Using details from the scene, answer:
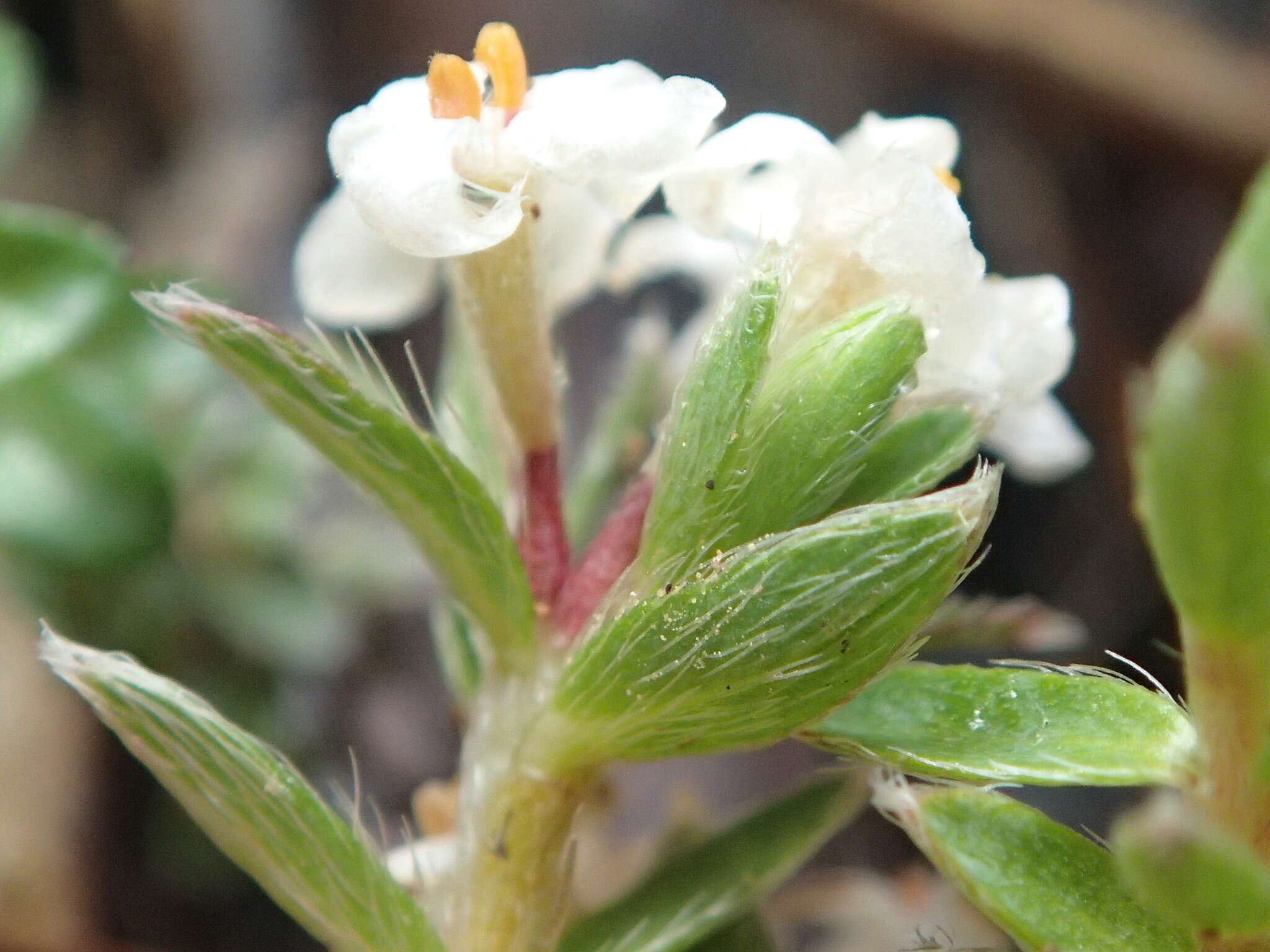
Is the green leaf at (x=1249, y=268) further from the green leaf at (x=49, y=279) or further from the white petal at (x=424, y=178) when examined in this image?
the green leaf at (x=49, y=279)

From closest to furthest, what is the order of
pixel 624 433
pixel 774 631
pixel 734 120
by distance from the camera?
pixel 774 631, pixel 624 433, pixel 734 120

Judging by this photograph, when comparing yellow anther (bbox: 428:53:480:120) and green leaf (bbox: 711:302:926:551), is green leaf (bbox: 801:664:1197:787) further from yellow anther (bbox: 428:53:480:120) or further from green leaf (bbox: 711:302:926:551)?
yellow anther (bbox: 428:53:480:120)

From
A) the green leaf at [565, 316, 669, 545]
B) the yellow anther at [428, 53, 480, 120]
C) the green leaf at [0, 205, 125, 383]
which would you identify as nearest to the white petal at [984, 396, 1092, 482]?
the green leaf at [565, 316, 669, 545]

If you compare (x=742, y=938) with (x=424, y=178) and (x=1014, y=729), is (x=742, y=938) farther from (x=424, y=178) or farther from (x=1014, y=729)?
(x=424, y=178)

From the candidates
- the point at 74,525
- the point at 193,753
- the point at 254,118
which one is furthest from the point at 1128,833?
the point at 254,118

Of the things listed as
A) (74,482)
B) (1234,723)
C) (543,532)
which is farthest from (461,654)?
(74,482)

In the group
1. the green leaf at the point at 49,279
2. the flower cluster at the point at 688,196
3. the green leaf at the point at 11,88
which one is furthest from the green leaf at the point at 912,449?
the green leaf at the point at 11,88

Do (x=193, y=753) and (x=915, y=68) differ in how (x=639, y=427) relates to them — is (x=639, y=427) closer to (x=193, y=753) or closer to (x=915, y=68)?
(x=193, y=753)
